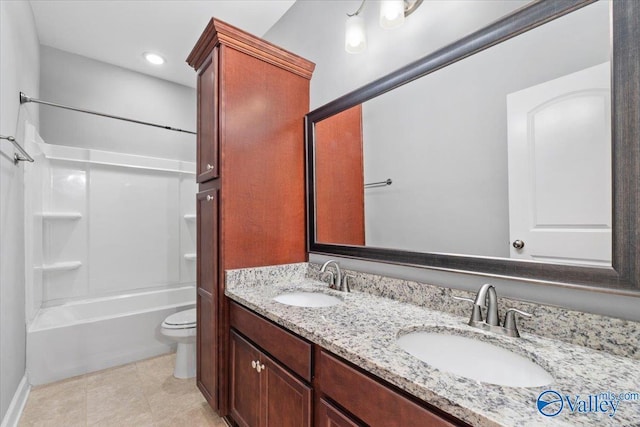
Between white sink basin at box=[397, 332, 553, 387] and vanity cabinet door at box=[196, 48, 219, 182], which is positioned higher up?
vanity cabinet door at box=[196, 48, 219, 182]

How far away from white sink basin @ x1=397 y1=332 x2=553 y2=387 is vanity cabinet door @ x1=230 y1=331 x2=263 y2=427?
72 cm

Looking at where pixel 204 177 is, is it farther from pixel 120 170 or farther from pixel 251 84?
pixel 120 170

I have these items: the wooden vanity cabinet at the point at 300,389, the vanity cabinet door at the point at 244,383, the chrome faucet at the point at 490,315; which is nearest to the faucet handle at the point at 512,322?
the chrome faucet at the point at 490,315

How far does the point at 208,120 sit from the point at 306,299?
119cm

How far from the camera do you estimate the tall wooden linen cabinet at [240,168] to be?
1582 millimetres

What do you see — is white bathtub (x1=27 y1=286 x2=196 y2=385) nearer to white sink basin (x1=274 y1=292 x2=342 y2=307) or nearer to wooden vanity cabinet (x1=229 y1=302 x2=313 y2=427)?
wooden vanity cabinet (x1=229 y1=302 x2=313 y2=427)

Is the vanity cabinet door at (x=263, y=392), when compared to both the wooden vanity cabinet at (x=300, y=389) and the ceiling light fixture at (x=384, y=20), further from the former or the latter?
the ceiling light fixture at (x=384, y=20)

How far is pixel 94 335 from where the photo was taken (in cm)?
225

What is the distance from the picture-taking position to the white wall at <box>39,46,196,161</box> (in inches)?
103

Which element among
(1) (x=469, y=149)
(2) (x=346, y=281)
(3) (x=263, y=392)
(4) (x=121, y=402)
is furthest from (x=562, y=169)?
(4) (x=121, y=402)

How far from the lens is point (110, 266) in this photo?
2.74 metres

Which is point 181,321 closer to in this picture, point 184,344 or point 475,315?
point 184,344

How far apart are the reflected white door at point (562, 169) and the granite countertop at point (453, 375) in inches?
11.0

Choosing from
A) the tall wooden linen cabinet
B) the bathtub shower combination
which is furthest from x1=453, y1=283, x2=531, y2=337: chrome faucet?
the bathtub shower combination
